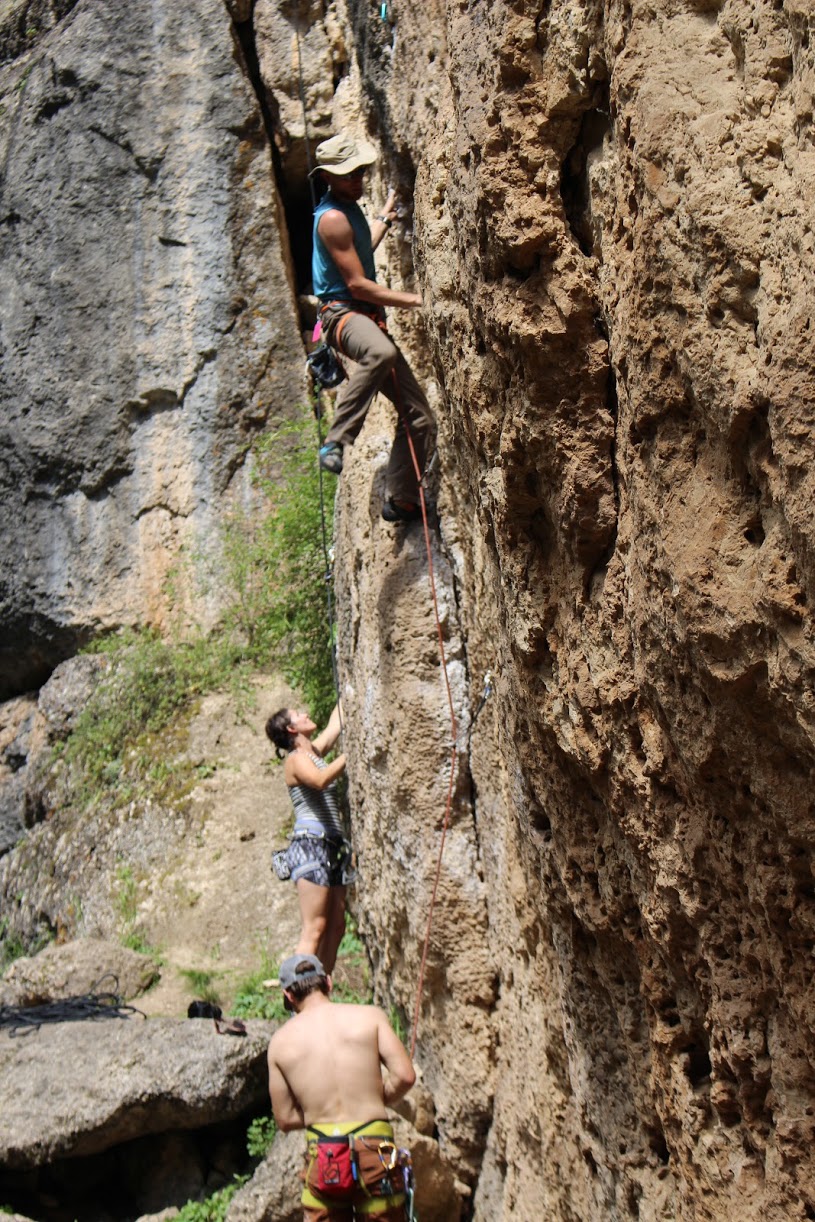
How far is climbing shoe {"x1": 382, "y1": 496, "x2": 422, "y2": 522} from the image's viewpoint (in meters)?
6.57

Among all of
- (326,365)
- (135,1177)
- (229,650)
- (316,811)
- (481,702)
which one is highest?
(326,365)

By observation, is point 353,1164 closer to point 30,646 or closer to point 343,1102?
point 343,1102

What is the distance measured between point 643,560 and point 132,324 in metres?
10.0

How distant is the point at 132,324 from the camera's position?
12016mm

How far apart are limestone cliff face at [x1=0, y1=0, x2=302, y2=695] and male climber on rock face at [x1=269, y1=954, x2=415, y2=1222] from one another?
6.81m

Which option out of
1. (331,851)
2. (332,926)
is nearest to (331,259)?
(331,851)

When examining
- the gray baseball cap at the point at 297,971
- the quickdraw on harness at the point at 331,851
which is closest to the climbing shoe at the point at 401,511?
the quickdraw on harness at the point at 331,851

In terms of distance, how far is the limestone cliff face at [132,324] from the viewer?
1178cm

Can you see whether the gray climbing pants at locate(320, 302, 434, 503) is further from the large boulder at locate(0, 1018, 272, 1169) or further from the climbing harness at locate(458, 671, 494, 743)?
the large boulder at locate(0, 1018, 272, 1169)

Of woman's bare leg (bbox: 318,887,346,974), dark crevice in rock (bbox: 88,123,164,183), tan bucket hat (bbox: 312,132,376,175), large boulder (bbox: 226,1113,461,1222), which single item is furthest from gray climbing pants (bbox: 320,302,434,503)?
dark crevice in rock (bbox: 88,123,164,183)

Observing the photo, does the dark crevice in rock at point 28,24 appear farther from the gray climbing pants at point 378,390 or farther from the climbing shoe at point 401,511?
the climbing shoe at point 401,511

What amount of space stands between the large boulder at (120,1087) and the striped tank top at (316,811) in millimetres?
1350

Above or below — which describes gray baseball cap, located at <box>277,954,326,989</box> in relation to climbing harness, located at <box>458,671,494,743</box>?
below

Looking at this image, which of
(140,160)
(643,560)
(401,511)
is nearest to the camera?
(643,560)
